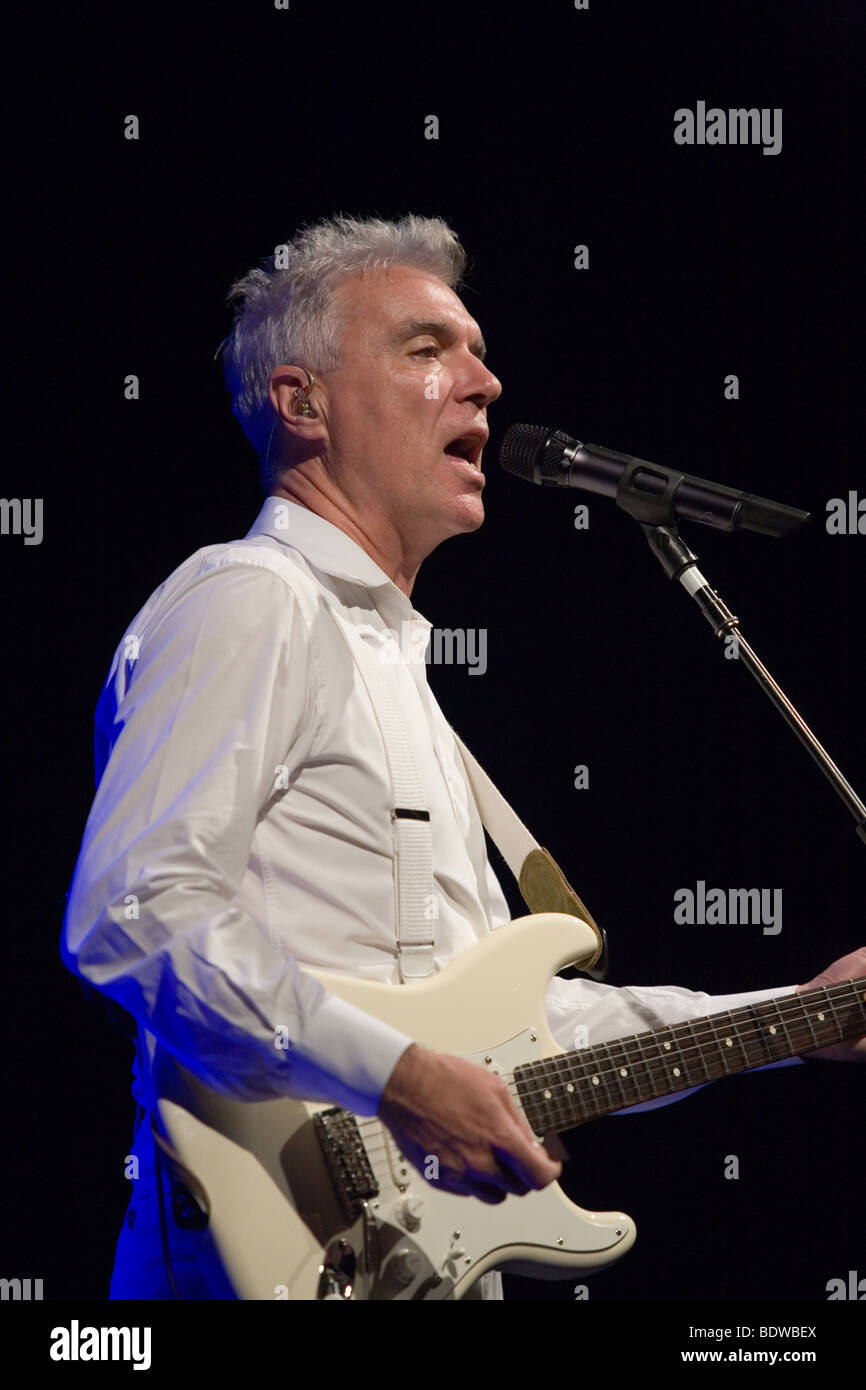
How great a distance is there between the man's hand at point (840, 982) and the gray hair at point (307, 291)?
1370mm

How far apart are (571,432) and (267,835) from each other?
1707mm

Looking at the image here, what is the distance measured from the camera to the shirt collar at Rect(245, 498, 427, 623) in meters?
2.36

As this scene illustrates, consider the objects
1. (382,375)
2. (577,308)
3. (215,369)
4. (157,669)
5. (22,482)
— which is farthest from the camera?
(577,308)

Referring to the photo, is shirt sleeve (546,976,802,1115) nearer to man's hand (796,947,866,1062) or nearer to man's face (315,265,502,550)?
man's hand (796,947,866,1062)

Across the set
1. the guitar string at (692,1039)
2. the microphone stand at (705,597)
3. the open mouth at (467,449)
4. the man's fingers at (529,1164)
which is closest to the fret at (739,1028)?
the guitar string at (692,1039)

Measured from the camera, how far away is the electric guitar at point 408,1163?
173 cm

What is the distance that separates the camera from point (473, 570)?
3266 millimetres

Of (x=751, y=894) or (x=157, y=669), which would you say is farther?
(x=751, y=894)

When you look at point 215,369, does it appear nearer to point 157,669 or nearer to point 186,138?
point 186,138

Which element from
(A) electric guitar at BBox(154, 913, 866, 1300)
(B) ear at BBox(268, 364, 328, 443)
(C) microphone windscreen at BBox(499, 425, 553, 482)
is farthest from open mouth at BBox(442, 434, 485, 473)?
(A) electric guitar at BBox(154, 913, 866, 1300)

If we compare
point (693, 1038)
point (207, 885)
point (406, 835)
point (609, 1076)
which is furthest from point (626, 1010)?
point (207, 885)

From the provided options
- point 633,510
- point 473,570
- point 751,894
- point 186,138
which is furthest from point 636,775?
point 186,138

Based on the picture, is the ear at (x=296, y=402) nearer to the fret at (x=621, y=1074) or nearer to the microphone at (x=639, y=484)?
the microphone at (x=639, y=484)
